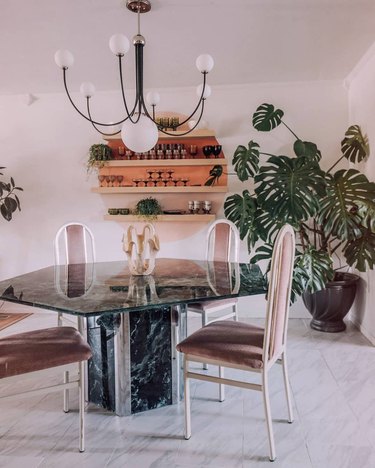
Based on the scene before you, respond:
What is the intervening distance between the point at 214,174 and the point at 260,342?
7.78 ft

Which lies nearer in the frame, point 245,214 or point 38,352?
point 38,352

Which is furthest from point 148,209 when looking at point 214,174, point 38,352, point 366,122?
point 38,352

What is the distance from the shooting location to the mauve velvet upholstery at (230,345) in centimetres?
185

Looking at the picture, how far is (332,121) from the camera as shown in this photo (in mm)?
4012

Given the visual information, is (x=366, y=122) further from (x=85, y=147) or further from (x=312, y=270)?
(x=85, y=147)

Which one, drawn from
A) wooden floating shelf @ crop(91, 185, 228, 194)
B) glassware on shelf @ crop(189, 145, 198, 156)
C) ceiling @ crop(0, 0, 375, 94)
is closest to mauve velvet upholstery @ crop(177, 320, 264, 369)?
ceiling @ crop(0, 0, 375, 94)

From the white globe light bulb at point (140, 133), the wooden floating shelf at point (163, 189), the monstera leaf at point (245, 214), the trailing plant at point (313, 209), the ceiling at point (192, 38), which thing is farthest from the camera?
the wooden floating shelf at point (163, 189)

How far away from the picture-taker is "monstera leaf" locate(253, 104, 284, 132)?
372cm

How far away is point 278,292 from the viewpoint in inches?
73.7

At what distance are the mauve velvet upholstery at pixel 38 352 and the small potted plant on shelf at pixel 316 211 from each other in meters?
1.89

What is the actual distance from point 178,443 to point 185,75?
10.1 feet

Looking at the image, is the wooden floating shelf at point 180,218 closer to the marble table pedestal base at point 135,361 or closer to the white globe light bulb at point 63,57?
the marble table pedestal base at point 135,361

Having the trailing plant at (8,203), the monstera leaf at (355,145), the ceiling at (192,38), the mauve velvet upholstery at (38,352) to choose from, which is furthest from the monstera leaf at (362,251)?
the trailing plant at (8,203)

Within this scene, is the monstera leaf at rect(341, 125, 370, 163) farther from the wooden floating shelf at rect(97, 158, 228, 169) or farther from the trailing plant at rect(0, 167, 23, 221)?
the trailing plant at rect(0, 167, 23, 221)
